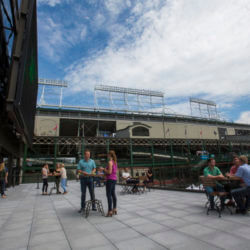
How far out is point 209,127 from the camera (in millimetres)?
60531

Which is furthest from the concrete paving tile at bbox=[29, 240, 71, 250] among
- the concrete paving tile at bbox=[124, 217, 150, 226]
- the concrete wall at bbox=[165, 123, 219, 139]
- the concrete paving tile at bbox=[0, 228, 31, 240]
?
the concrete wall at bbox=[165, 123, 219, 139]

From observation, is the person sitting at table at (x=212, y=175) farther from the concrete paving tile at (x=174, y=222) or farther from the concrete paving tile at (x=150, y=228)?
the concrete paving tile at (x=150, y=228)

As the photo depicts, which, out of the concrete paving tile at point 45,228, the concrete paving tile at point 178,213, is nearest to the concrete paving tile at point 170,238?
the concrete paving tile at point 178,213

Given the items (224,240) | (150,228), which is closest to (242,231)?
(224,240)

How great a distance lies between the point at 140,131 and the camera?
150 feet

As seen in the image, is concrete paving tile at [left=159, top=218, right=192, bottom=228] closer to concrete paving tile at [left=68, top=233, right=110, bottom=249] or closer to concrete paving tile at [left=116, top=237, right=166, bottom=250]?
concrete paving tile at [left=116, top=237, right=166, bottom=250]

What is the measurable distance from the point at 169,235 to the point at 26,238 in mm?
2928

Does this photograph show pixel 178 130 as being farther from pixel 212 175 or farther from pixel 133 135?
pixel 212 175

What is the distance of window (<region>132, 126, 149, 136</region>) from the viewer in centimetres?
4428

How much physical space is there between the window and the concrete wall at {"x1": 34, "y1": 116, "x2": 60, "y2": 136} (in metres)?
18.0

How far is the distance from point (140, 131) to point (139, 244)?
42.5 metres

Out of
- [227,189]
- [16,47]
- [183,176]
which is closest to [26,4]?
[16,47]

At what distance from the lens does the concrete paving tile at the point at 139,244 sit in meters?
3.09

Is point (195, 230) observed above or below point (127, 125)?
below
